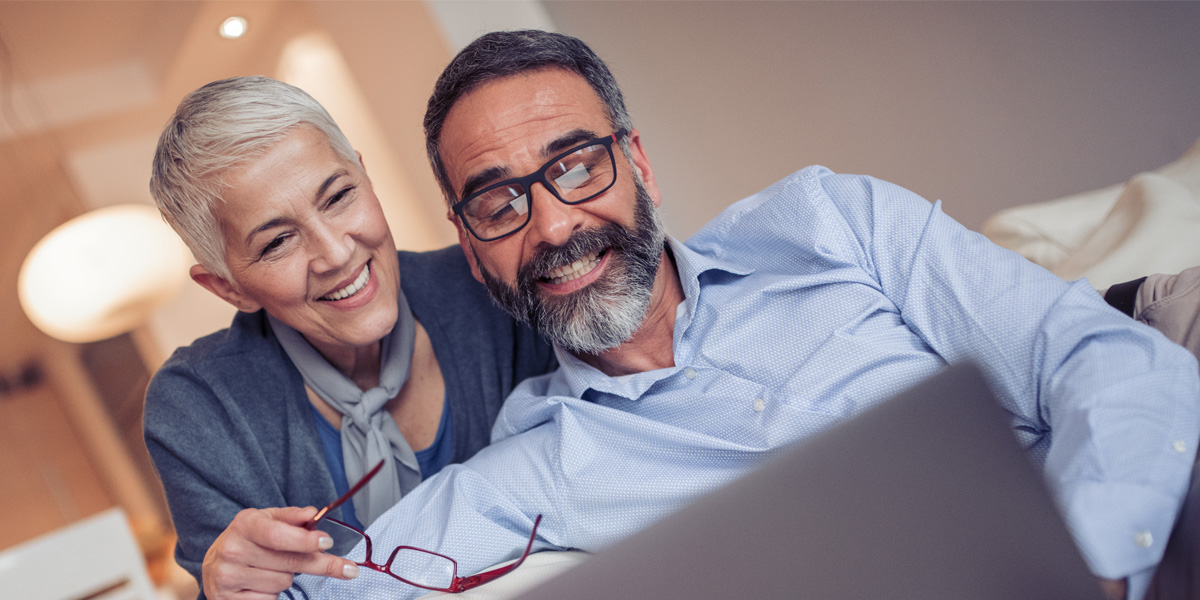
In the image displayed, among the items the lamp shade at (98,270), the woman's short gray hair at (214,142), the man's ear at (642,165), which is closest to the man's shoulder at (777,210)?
the man's ear at (642,165)

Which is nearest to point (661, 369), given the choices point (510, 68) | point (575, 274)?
point (575, 274)

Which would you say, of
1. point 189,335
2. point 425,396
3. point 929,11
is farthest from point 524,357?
point 189,335

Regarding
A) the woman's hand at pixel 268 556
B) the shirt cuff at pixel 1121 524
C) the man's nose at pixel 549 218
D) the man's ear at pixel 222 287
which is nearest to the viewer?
the shirt cuff at pixel 1121 524

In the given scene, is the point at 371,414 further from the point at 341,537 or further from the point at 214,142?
the point at 214,142

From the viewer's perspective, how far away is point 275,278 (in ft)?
4.50

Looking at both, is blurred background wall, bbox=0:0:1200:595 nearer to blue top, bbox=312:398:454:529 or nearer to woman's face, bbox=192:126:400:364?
woman's face, bbox=192:126:400:364

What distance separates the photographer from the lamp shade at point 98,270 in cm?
254

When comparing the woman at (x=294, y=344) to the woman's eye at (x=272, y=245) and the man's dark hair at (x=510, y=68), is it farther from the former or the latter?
the man's dark hair at (x=510, y=68)

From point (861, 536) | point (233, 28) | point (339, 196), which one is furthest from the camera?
point (233, 28)

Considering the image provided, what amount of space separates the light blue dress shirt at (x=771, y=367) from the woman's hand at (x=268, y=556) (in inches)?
5.1

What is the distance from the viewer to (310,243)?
4.50 ft

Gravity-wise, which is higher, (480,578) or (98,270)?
(98,270)

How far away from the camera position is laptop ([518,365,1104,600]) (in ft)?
1.61

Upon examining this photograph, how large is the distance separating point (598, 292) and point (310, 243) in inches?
21.5
